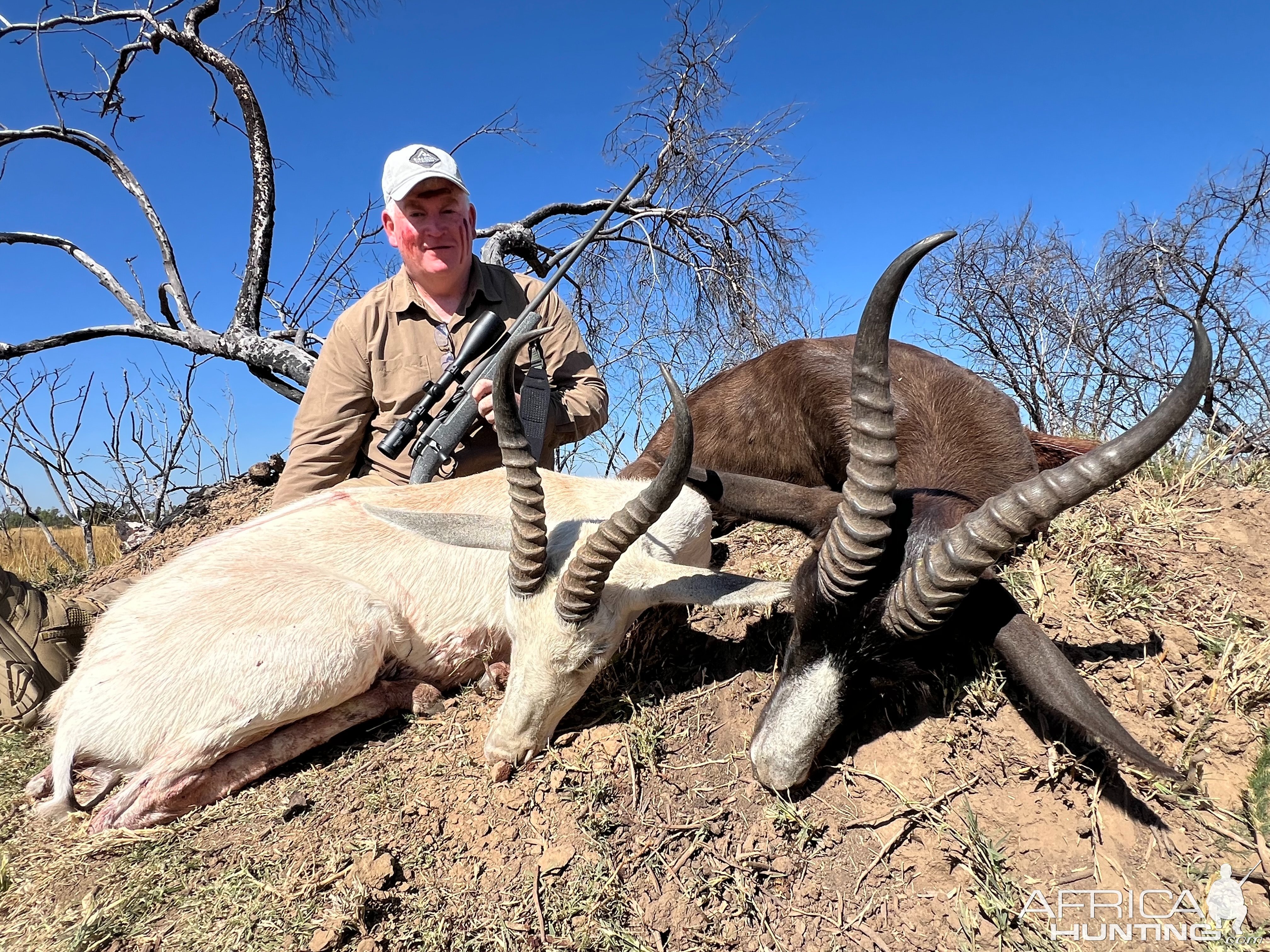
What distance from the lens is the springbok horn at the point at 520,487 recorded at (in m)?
2.65

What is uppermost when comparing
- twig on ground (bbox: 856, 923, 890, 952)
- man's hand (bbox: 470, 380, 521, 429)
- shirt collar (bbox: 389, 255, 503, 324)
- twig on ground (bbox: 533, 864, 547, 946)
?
shirt collar (bbox: 389, 255, 503, 324)

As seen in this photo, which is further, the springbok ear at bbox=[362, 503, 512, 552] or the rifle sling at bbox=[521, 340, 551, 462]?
the rifle sling at bbox=[521, 340, 551, 462]

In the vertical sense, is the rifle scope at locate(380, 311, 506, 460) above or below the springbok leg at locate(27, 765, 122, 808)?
above

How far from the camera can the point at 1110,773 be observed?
2492 mm

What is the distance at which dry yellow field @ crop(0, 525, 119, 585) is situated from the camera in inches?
337

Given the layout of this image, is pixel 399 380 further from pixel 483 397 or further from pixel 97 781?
pixel 97 781

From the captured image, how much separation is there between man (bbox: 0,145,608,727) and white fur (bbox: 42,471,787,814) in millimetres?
1202

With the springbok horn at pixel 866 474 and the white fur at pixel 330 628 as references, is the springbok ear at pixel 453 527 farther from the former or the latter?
the springbok horn at pixel 866 474

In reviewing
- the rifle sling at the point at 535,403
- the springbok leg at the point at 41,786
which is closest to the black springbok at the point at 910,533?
the rifle sling at the point at 535,403

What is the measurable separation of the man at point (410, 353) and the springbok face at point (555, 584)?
1707mm

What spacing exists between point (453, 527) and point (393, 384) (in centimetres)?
211

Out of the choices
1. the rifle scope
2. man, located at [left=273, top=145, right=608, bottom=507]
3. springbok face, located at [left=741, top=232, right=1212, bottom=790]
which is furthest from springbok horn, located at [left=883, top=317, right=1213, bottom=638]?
the rifle scope

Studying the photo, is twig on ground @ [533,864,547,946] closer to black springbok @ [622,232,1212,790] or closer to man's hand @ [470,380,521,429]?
black springbok @ [622,232,1212,790]

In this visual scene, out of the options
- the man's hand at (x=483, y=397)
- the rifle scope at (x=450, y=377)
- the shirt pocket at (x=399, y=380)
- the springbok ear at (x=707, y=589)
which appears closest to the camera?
the springbok ear at (x=707, y=589)
